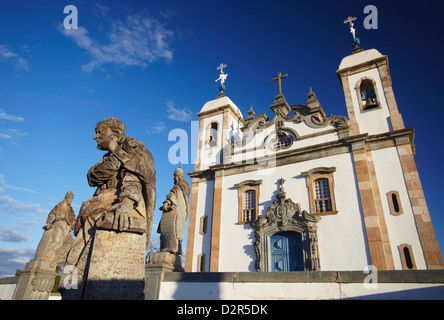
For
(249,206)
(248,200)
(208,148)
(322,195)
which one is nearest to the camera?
(322,195)

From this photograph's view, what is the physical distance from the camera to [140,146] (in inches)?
153

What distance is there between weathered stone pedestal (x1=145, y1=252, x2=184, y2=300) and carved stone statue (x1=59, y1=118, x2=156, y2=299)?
310cm

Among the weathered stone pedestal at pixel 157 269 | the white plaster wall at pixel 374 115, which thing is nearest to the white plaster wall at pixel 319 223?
the white plaster wall at pixel 374 115

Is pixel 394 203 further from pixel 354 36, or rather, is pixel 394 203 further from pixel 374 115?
pixel 354 36

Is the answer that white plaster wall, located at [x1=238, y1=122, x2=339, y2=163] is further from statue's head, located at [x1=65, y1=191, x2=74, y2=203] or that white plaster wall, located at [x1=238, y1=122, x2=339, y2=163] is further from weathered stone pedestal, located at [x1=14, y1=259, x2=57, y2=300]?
weathered stone pedestal, located at [x1=14, y1=259, x2=57, y2=300]

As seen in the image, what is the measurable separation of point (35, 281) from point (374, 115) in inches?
614

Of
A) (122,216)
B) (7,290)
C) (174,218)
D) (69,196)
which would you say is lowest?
(7,290)

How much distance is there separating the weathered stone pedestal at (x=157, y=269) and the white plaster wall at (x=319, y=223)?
311 inches

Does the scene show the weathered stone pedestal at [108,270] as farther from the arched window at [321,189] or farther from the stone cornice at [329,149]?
the stone cornice at [329,149]

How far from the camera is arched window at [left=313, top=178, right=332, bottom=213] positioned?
1330 cm

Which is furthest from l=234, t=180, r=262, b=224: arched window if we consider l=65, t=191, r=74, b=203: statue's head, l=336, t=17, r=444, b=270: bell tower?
l=65, t=191, r=74, b=203: statue's head

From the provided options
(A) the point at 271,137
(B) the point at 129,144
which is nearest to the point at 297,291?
(B) the point at 129,144

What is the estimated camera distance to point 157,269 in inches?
249
